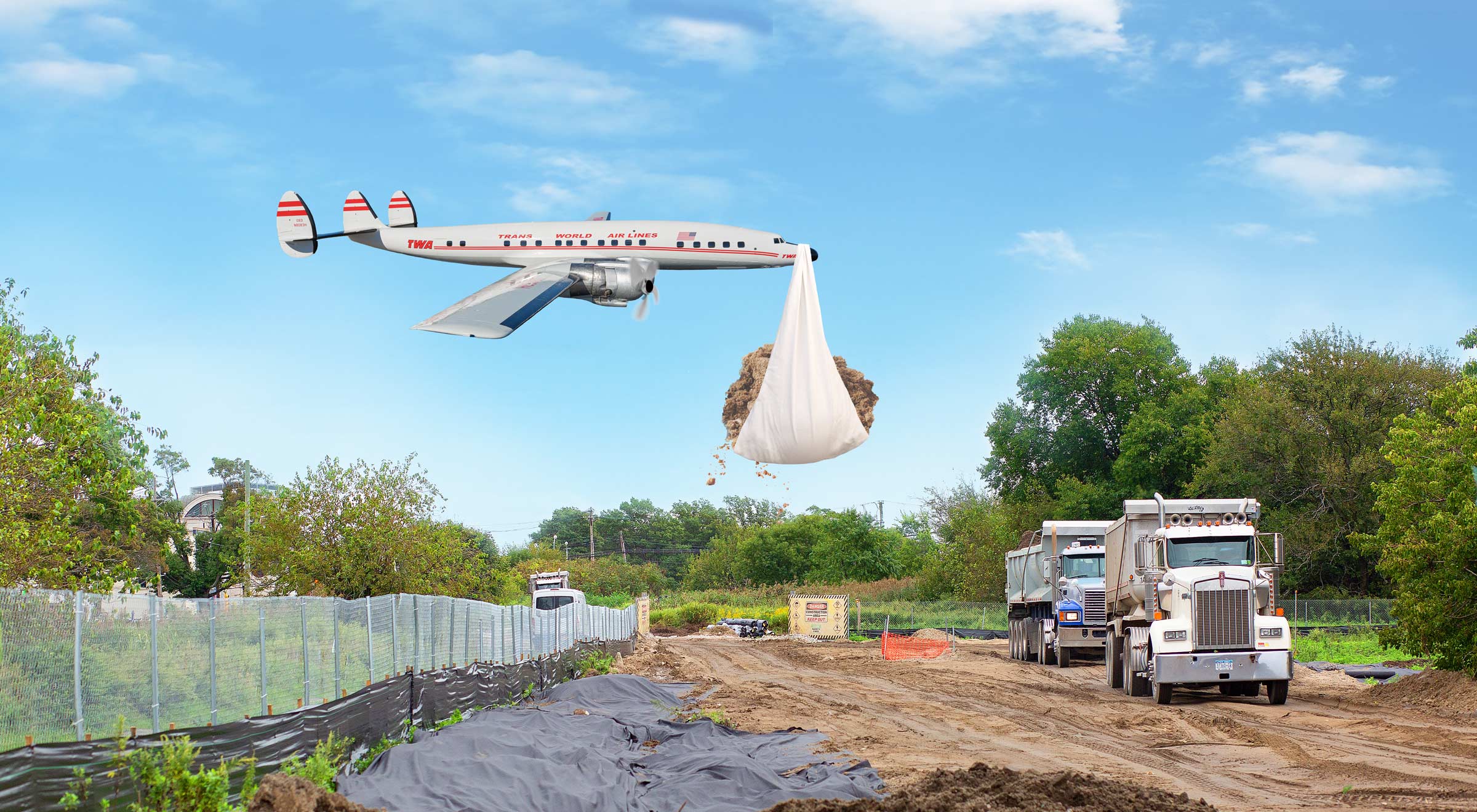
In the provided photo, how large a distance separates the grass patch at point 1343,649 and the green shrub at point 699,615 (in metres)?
37.3

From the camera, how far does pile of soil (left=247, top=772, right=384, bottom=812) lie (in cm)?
935

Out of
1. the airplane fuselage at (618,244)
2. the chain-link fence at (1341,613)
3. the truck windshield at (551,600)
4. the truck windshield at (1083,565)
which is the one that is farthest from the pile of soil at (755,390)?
the chain-link fence at (1341,613)

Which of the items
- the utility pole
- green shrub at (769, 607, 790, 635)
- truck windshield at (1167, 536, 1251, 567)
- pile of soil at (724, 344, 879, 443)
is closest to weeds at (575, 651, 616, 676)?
the utility pole

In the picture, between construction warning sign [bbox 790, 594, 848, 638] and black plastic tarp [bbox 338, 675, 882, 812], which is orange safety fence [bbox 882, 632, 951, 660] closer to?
construction warning sign [bbox 790, 594, 848, 638]

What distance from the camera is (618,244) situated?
43.6 feet

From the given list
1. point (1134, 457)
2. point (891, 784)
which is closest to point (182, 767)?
point (891, 784)

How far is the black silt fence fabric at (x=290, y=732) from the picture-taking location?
8102 millimetres

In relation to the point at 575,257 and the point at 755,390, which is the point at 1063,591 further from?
the point at 575,257

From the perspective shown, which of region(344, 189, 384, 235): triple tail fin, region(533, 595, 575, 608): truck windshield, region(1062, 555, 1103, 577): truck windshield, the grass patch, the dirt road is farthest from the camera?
region(533, 595, 575, 608): truck windshield

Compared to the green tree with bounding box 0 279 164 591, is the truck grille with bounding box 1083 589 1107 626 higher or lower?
lower

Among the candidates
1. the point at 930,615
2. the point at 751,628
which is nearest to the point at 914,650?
the point at 930,615

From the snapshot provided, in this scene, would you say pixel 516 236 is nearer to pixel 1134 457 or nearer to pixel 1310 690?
pixel 1310 690

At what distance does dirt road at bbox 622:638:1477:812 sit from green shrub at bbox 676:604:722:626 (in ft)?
141

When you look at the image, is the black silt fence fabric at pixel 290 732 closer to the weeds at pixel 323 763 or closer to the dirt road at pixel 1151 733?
the weeds at pixel 323 763
